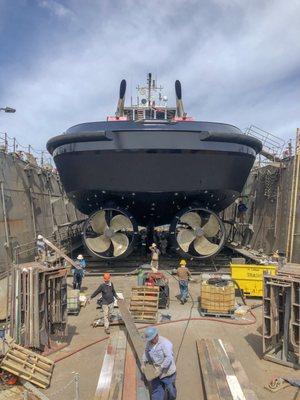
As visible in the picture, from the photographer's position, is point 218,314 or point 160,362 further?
point 218,314

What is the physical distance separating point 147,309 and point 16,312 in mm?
2993

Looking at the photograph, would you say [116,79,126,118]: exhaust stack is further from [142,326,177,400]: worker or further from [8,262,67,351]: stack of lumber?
[142,326,177,400]: worker

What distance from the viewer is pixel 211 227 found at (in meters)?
12.0

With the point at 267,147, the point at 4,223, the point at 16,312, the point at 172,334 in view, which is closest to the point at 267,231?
the point at 267,147

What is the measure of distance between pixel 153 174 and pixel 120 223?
1922 mm

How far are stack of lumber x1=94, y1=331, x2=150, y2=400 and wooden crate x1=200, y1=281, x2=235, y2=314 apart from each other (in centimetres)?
239

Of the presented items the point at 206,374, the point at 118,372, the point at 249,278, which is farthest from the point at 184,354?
the point at 249,278

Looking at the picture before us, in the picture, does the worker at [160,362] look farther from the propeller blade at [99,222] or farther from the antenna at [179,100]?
the antenna at [179,100]

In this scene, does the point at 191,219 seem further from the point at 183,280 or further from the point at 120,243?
the point at 183,280

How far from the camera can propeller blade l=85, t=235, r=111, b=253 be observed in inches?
462

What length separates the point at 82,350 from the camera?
20.8ft

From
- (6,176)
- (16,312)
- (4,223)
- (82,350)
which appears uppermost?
(6,176)

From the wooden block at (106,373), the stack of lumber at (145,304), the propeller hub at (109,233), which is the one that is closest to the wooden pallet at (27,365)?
the wooden block at (106,373)

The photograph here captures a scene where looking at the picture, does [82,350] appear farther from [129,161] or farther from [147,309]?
[129,161]
